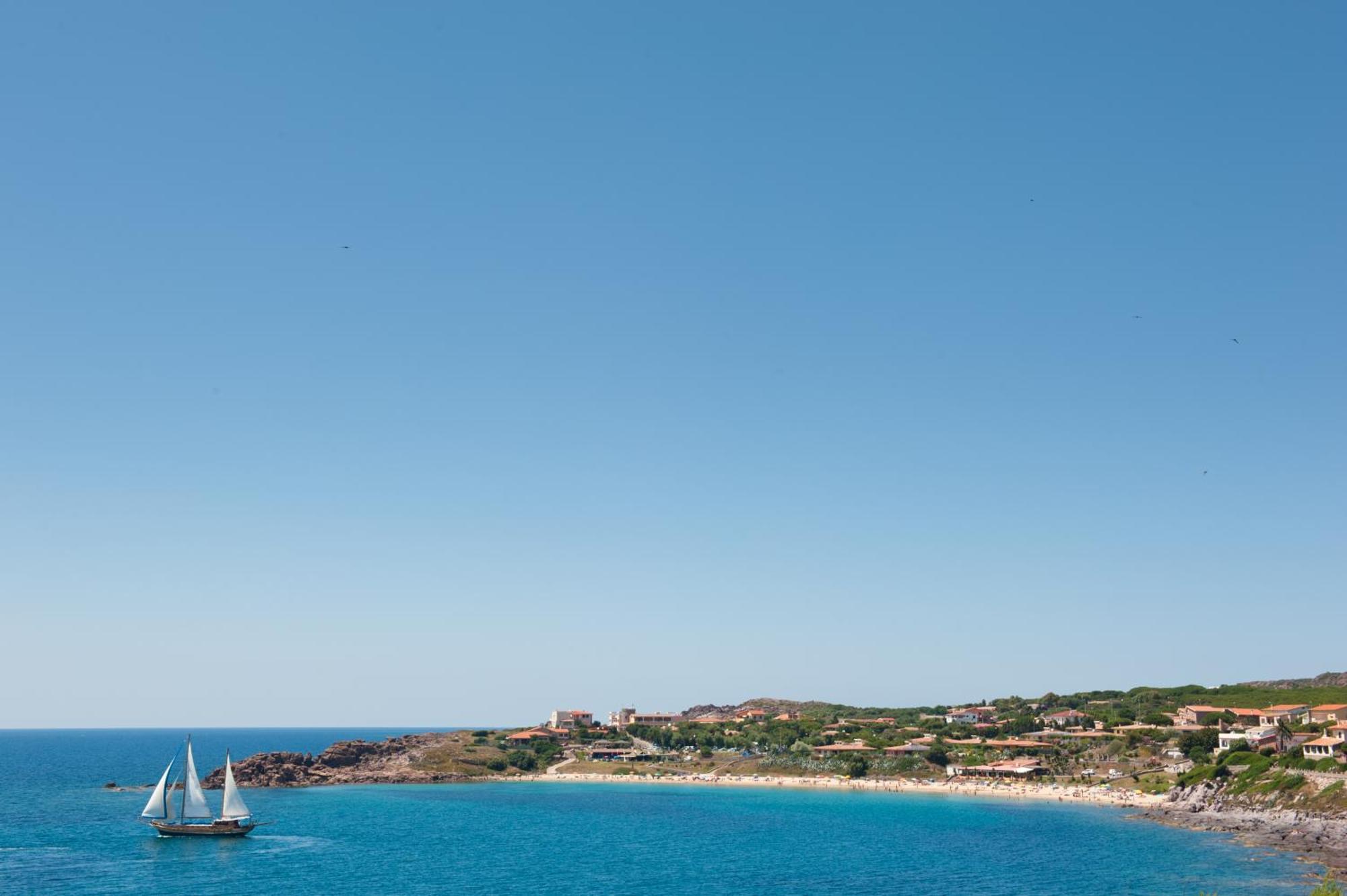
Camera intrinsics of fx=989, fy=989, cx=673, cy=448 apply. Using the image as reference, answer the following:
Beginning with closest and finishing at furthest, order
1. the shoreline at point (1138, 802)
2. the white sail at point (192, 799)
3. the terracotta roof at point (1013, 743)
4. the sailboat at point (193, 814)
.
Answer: the shoreline at point (1138, 802) < the sailboat at point (193, 814) < the white sail at point (192, 799) < the terracotta roof at point (1013, 743)

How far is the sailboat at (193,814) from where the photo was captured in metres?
103

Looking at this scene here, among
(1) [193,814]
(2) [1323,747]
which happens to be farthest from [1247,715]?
(1) [193,814]

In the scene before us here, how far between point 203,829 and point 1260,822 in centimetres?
10839

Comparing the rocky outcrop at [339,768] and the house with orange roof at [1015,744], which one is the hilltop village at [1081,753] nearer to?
the house with orange roof at [1015,744]

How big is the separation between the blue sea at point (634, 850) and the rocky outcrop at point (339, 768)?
18.5 metres

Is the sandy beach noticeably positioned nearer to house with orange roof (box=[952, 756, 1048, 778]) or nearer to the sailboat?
house with orange roof (box=[952, 756, 1048, 778])

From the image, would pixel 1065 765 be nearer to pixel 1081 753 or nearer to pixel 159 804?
pixel 1081 753

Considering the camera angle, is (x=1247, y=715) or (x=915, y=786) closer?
(x=915, y=786)

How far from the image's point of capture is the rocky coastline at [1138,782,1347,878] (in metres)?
84.2

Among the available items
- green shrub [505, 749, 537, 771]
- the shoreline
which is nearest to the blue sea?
the shoreline

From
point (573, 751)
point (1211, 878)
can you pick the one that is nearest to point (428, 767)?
point (573, 751)

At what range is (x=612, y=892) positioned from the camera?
247 ft

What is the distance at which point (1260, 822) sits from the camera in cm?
9981

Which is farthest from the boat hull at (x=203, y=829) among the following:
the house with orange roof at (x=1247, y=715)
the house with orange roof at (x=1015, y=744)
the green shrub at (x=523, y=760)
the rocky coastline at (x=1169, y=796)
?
the house with orange roof at (x=1247, y=715)
